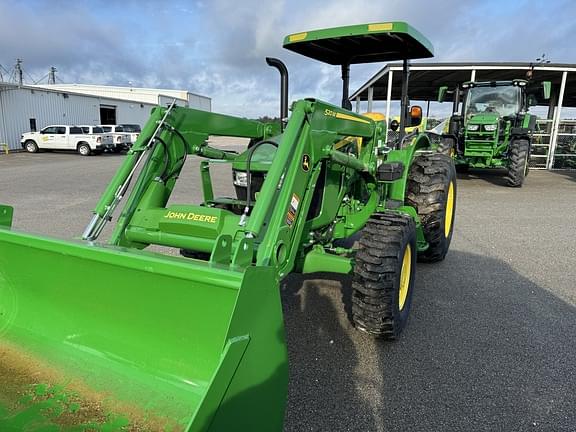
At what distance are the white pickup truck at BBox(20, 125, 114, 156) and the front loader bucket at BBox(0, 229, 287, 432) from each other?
2379 centimetres

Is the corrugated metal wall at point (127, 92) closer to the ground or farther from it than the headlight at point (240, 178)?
farther from it

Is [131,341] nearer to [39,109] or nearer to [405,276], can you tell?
[405,276]

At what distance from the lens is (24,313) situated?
270 centimetres

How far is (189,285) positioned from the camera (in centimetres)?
212

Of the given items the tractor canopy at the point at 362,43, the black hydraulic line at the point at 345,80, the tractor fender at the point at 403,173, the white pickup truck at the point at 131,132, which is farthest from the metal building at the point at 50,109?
the tractor fender at the point at 403,173

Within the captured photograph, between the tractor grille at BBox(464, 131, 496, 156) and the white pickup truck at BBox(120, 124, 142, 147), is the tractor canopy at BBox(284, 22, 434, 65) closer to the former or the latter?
the tractor grille at BBox(464, 131, 496, 156)

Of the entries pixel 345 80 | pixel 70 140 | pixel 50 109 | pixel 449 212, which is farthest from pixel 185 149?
pixel 50 109

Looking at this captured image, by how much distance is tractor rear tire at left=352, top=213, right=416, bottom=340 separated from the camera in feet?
10.4

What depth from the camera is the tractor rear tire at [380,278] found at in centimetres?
318

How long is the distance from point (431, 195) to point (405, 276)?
1.56m

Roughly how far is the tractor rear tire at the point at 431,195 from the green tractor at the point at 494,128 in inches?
315

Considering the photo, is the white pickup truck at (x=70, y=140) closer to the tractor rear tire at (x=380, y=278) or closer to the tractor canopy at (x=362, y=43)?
the tractor canopy at (x=362, y=43)

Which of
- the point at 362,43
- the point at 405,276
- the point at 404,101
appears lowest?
the point at 405,276

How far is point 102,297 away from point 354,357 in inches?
70.8
